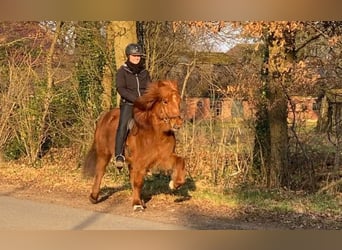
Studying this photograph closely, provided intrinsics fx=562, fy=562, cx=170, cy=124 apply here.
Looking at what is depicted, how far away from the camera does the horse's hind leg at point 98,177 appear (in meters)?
9.18

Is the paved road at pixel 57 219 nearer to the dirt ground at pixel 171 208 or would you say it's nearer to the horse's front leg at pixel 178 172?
the dirt ground at pixel 171 208

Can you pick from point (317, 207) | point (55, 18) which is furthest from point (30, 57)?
point (55, 18)

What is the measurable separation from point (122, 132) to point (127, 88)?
0.67 meters

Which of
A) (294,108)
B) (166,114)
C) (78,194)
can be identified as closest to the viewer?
(166,114)

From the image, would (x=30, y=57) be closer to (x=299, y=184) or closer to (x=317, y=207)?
(x=299, y=184)

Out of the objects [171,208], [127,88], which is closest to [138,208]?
[171,208]

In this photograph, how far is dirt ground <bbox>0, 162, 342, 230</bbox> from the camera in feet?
23.8

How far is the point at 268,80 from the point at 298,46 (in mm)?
976

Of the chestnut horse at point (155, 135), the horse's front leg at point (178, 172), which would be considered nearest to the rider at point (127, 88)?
the chestnut horse at point (155, 135)

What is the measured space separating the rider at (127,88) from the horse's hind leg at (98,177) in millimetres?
813

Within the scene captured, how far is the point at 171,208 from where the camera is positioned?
28.0 ft

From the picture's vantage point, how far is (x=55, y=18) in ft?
9.60

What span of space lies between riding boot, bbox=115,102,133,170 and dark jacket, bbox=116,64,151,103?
0.46ft

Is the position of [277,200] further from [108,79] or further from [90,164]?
[108,79]
